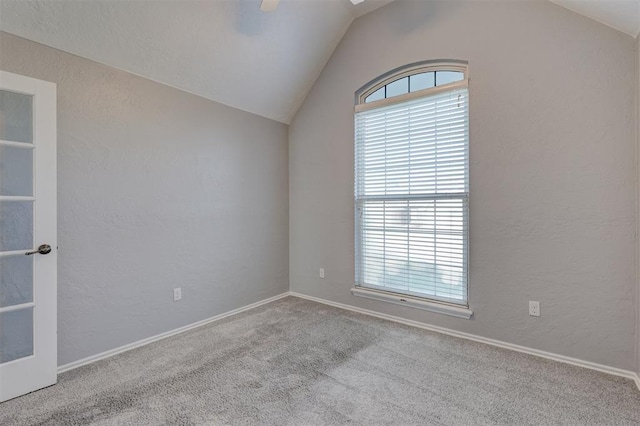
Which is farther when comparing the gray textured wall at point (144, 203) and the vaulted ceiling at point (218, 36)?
the gray textured wall at point (144, 203)

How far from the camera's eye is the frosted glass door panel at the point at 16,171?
189 centimetres

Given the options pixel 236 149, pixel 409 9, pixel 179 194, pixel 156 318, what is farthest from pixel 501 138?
pixel 156 318

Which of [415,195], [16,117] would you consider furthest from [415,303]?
[16,117]

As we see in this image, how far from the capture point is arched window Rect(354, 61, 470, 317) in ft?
9.05

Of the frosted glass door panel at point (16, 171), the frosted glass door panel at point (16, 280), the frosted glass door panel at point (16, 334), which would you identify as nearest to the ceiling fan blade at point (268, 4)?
the frosted glass door panel at point (16, 171)

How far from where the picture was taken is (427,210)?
2934mm

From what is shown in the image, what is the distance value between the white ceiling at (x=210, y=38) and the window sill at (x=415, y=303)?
239 cm

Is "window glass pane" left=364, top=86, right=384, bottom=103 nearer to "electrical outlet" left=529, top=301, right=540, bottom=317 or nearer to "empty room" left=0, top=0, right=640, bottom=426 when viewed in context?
"empty room" left=0, top=0, right=640, bottom=426

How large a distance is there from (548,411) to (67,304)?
10.6ft

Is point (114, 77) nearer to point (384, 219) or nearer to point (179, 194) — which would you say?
point (179, 194)

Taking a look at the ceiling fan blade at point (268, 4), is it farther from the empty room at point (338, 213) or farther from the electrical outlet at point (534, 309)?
the electrical outlet at point (534, 309)

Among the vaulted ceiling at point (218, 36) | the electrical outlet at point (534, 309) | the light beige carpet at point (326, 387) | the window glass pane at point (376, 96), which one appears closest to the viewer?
the light beige carpet at point (326, 387)

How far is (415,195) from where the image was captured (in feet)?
9.80

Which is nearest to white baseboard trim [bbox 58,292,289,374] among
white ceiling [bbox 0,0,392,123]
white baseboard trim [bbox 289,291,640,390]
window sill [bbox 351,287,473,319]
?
white baseboard trim [bbox 289,291,640,390]
